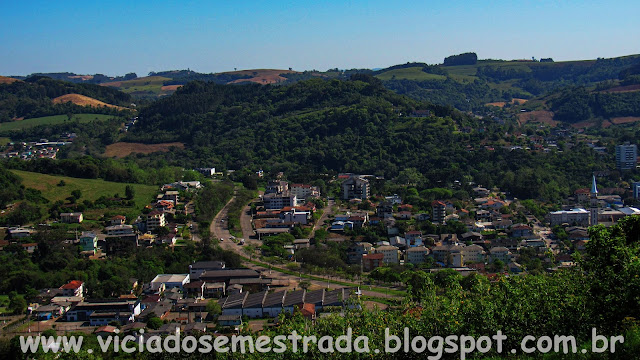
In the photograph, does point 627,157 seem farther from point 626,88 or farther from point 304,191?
point 626,88

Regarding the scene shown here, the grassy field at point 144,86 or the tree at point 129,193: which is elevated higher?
the grassy field at point 144,86

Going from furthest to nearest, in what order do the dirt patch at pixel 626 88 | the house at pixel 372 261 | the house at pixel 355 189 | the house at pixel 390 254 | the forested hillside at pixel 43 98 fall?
the forested hillside at pixel 43 98, the dirt patch at pixel 626 88, the house at pixel 355 189, the house at pixel 390 254, the house at pixel 372 261

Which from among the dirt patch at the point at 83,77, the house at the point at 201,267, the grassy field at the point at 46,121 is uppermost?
the dirt patch at the point at 83,77

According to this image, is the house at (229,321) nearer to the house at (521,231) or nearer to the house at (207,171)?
the house at (521,231)

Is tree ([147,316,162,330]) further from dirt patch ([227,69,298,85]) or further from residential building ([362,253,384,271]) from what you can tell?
dirt patch ([227,69,298,85])

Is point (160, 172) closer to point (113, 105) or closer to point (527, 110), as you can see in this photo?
point (113, 105)

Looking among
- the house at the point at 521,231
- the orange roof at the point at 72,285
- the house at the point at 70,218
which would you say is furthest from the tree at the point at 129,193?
the house at the point at 521,231

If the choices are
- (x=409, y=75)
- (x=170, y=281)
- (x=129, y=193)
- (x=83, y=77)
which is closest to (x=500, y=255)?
(x=170, y=281)
